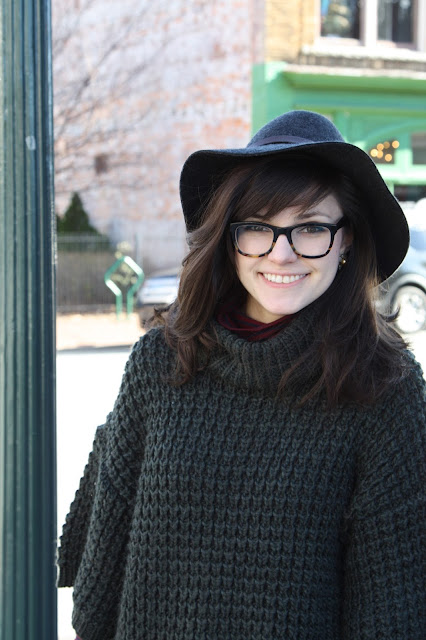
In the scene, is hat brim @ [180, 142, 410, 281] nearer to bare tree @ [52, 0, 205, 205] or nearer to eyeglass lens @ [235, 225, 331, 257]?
eyeglass lens @ [235, 225, 331, 257]

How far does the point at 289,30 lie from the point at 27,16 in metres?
13.0

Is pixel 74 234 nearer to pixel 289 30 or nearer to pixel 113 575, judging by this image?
pixel 289 30

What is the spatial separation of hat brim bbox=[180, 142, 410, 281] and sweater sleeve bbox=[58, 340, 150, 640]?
0.41 m

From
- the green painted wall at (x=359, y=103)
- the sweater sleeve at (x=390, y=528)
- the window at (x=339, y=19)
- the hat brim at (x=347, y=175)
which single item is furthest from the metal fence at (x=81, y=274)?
the sweater sleeve at (x=390, y=528)

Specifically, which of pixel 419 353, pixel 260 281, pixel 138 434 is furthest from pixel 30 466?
pixel 419 353

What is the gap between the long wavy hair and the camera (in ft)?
5.24

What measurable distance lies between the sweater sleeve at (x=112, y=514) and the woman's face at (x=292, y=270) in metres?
0.35

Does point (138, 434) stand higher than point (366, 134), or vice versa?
point (366, 134)

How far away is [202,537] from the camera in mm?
1616

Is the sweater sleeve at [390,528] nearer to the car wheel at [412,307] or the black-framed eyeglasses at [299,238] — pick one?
the black-framed eyeglasses at [299,238]

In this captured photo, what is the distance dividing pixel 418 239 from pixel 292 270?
9485 millimetres

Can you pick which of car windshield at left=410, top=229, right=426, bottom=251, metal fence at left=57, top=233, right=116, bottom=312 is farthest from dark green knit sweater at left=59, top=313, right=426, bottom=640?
metal fence at left=57, top=233, right=116, bottom=312

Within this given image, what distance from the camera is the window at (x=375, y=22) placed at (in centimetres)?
1416

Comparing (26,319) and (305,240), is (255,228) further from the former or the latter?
(26,319)
